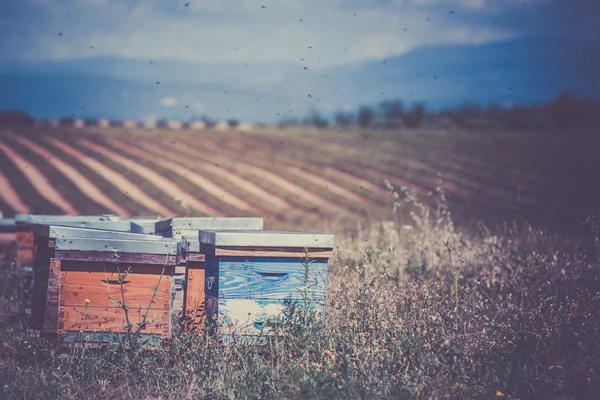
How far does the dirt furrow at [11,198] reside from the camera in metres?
16.7

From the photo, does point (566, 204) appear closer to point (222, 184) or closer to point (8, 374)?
point (222, 184)

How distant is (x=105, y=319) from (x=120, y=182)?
16.7 meters

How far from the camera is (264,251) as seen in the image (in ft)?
16.4

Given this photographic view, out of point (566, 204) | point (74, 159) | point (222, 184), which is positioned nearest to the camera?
point (566, 204)

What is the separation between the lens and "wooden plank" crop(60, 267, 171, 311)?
16.5 ft

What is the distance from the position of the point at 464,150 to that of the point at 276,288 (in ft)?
78.2

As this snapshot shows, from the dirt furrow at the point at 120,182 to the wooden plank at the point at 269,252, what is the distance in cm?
1280

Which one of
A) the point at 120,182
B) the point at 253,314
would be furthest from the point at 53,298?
the point at 120,182

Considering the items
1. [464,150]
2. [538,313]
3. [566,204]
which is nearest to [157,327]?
[538,313]

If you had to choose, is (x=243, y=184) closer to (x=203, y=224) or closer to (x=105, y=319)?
(x=203, y=224)

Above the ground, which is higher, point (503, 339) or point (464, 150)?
point (464, 150)

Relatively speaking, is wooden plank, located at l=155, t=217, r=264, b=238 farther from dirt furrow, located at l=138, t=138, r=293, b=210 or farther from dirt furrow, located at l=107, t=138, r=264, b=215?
dirt furrow, located at l=138, t=138, r=293, b=210

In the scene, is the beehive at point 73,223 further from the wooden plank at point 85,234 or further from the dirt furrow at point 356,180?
the dirt furrow at point 356,180

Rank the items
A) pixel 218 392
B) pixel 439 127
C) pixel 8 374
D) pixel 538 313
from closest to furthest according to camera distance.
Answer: pixel 218 392, pixel 8 374, pixel 538 313, pixel 439 127
